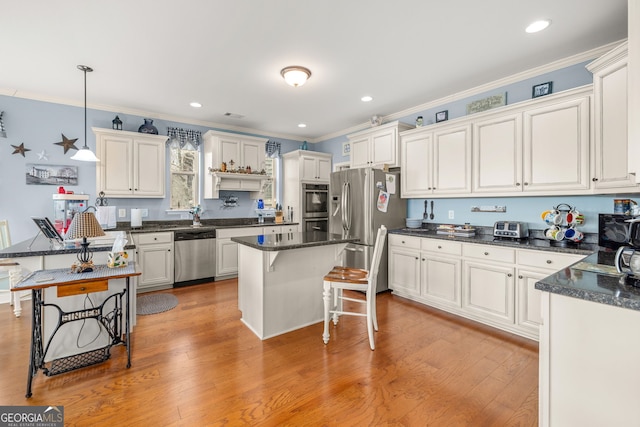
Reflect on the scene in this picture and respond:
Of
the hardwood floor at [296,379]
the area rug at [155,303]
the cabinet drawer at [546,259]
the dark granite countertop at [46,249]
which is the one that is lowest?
Result: the hardwood floor at [296,379]

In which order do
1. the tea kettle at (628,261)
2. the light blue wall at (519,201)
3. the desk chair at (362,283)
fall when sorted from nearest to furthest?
the tea kettle at (628,261)
the desk chair at (362,283)
the light blue wall at (519,201)

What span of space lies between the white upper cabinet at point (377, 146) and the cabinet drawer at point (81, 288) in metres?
3.60

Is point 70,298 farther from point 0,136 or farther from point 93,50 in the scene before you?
point 0,136

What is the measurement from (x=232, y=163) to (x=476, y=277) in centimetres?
400

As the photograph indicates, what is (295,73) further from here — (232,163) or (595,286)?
(595,286)

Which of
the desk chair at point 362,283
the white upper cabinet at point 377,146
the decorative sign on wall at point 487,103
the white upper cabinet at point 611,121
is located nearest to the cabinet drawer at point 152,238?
the desk chair at point 362,283

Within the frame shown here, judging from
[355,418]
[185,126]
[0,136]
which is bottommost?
[355,418]

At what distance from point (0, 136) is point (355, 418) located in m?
5.04

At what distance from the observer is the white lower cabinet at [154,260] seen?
4074 millimetres

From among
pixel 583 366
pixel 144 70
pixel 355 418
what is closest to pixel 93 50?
pixel 144 70

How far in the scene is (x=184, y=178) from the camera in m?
5.04

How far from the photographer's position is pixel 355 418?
172cm

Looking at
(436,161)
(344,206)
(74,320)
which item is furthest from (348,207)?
(74,320)

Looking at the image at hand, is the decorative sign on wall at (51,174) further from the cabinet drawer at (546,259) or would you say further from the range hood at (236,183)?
the cabinet drawer at (546,259)
